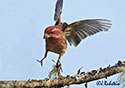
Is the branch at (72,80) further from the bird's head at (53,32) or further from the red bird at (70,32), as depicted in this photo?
the bird's head at (53,32)

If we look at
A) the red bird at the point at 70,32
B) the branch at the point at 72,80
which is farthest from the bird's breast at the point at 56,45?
the branch at the point at 72,80

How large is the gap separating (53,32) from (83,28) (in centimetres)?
20

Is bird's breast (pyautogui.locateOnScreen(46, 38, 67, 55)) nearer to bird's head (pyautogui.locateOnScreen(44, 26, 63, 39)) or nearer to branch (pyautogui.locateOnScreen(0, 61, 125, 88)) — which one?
bird's head (pyautogui.locateOnScreen(44, 26, 63, 39))

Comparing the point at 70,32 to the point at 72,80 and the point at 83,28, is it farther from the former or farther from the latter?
the point at 72,80

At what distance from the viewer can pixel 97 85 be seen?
1.46 m

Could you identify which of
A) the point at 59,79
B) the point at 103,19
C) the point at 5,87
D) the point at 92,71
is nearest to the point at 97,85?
the point at 92,71

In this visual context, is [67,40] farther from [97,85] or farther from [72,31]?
[97,85]

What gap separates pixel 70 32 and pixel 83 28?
63 millimetres

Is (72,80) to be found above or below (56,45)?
below

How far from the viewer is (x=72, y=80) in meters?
1.41

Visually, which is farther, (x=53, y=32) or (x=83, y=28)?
(x=83, y=28)

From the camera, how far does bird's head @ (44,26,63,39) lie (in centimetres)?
132

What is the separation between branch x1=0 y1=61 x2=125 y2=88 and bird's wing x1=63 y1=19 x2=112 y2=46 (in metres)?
0.16

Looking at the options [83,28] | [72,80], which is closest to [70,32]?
[83,28]
